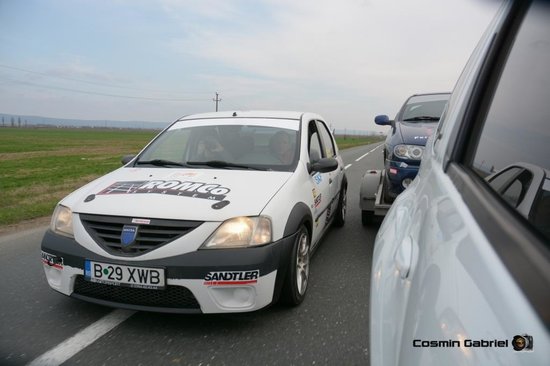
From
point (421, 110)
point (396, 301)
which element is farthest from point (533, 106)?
point (421, 110)

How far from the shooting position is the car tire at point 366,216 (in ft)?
18.7

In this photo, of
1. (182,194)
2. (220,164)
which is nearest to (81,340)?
(182,194)

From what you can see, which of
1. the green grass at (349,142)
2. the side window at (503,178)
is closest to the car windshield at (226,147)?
the side window at (503,178)

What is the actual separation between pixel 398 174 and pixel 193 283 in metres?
2.84

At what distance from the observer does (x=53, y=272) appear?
2953 millimetres

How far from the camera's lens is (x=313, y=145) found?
15.0 ft

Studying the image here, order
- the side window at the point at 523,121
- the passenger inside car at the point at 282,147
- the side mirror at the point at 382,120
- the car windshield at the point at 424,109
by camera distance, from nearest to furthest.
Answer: the side window at the point at 523,121
the passenger inside car at the point at 282,147
the car windshield at the point at 424,109
the side mirror at the point at 382,120

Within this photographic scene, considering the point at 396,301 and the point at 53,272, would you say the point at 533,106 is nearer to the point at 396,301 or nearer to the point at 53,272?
the point at 396,301

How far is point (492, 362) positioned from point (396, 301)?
0.54 meters

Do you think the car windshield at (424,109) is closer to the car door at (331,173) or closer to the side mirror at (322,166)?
the car door at (331,173)

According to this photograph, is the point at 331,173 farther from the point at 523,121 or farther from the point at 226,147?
the point at 523,121

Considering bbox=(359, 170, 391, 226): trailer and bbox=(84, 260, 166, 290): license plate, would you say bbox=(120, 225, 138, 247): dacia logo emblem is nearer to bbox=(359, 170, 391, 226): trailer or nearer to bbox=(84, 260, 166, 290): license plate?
bbox=(84, 260, 166, 290): license plate

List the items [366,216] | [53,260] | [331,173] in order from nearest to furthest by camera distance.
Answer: [53,260] → [331,173] → [366,216]

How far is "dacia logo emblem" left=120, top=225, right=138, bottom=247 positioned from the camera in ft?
8.80
